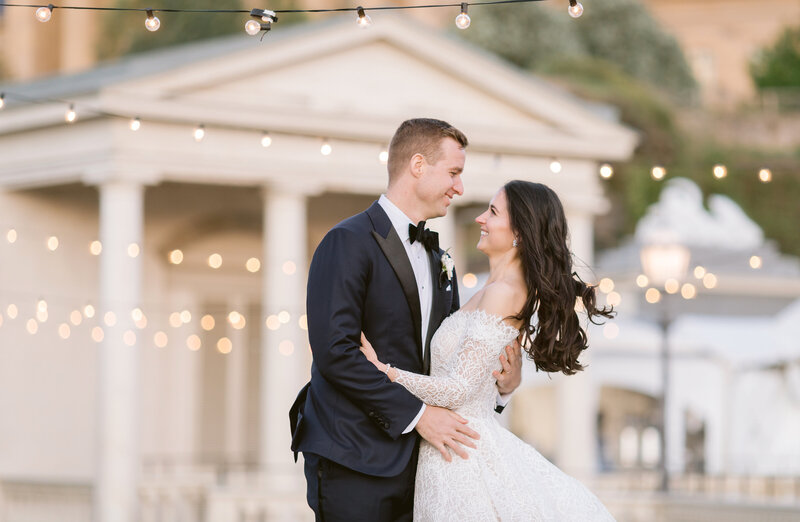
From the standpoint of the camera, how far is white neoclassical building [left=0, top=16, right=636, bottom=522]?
646 inches

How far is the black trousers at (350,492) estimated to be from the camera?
4812 millimetres

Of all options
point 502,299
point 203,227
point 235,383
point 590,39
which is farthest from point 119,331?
point 590,39

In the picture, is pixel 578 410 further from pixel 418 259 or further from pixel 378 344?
pixel 378 344

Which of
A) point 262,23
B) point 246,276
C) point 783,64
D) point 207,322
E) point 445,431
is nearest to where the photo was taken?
point 445,431

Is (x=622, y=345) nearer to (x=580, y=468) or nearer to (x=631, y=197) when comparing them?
(x=580, y=468)

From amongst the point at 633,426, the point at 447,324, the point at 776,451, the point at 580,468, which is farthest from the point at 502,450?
the point at 633,426

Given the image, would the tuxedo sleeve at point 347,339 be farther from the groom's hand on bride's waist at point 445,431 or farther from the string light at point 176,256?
the string light at point 176,256

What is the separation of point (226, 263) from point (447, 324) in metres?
15.5

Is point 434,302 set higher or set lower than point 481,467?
higher

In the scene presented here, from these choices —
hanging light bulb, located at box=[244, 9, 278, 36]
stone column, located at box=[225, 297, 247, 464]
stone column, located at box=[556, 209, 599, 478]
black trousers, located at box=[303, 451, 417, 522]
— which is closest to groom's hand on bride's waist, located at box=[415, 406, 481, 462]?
black trousers, located at box=[303, 451, 417, 522]

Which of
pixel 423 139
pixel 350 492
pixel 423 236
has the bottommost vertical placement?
pixel 350 492

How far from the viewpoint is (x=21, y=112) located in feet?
55.3

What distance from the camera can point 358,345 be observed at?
4762mm

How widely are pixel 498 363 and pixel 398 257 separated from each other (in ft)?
1.82
